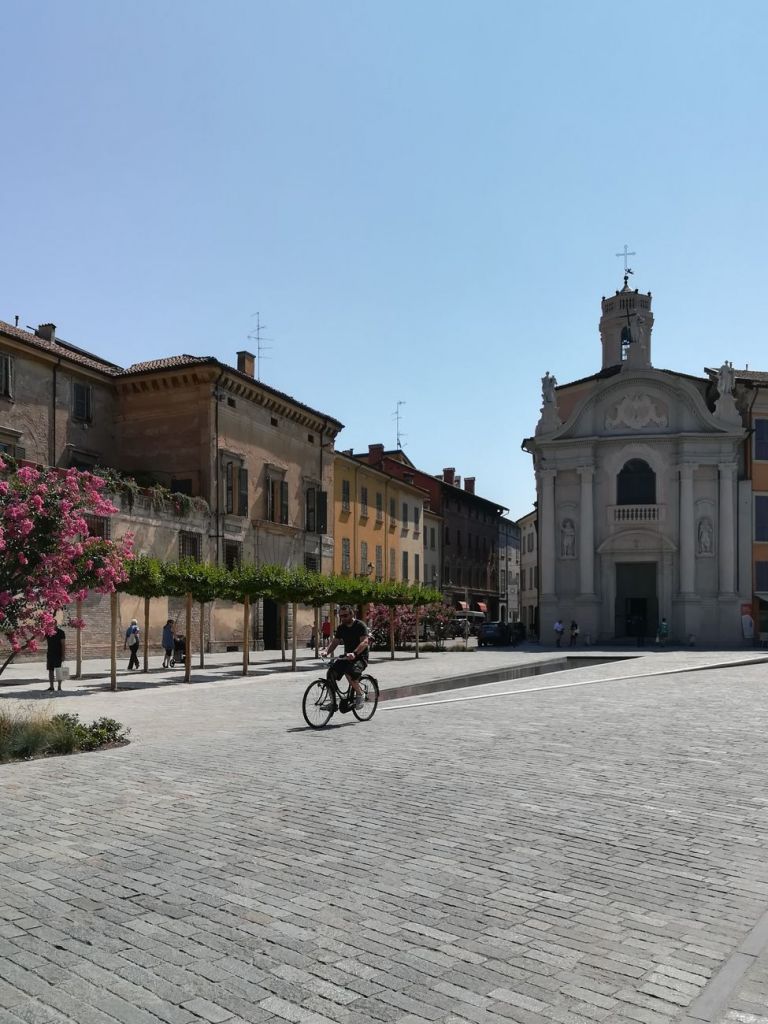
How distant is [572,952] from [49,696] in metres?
16.6

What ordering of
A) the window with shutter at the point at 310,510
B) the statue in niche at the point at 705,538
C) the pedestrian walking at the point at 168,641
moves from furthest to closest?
the statue in niche at the point at 705,538, the window with shutter at the point at 310,510, the pedestrian walking at the point at 168,641

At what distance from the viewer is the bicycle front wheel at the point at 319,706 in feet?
44.7

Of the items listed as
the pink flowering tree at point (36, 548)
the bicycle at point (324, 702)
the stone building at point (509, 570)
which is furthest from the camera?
the stone building at point (509, 570)

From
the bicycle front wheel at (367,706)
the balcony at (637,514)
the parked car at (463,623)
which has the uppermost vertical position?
the balcony at (637,514)

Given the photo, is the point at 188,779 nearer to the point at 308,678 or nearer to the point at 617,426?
the point at 308,678

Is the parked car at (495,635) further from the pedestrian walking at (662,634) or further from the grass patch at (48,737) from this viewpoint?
the grass patch at (48,737)

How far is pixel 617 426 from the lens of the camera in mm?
50625

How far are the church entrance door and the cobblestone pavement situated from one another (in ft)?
126

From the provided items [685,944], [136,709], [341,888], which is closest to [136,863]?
[341,888]

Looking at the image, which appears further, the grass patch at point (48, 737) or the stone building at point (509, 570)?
the stone building at point (509, 570)

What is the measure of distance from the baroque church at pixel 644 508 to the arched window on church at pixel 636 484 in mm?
54

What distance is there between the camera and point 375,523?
192 ft

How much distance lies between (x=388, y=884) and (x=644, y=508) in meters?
45.7

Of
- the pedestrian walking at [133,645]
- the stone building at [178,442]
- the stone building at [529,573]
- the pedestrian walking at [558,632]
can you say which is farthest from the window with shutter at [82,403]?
the stone building at [529,573]
